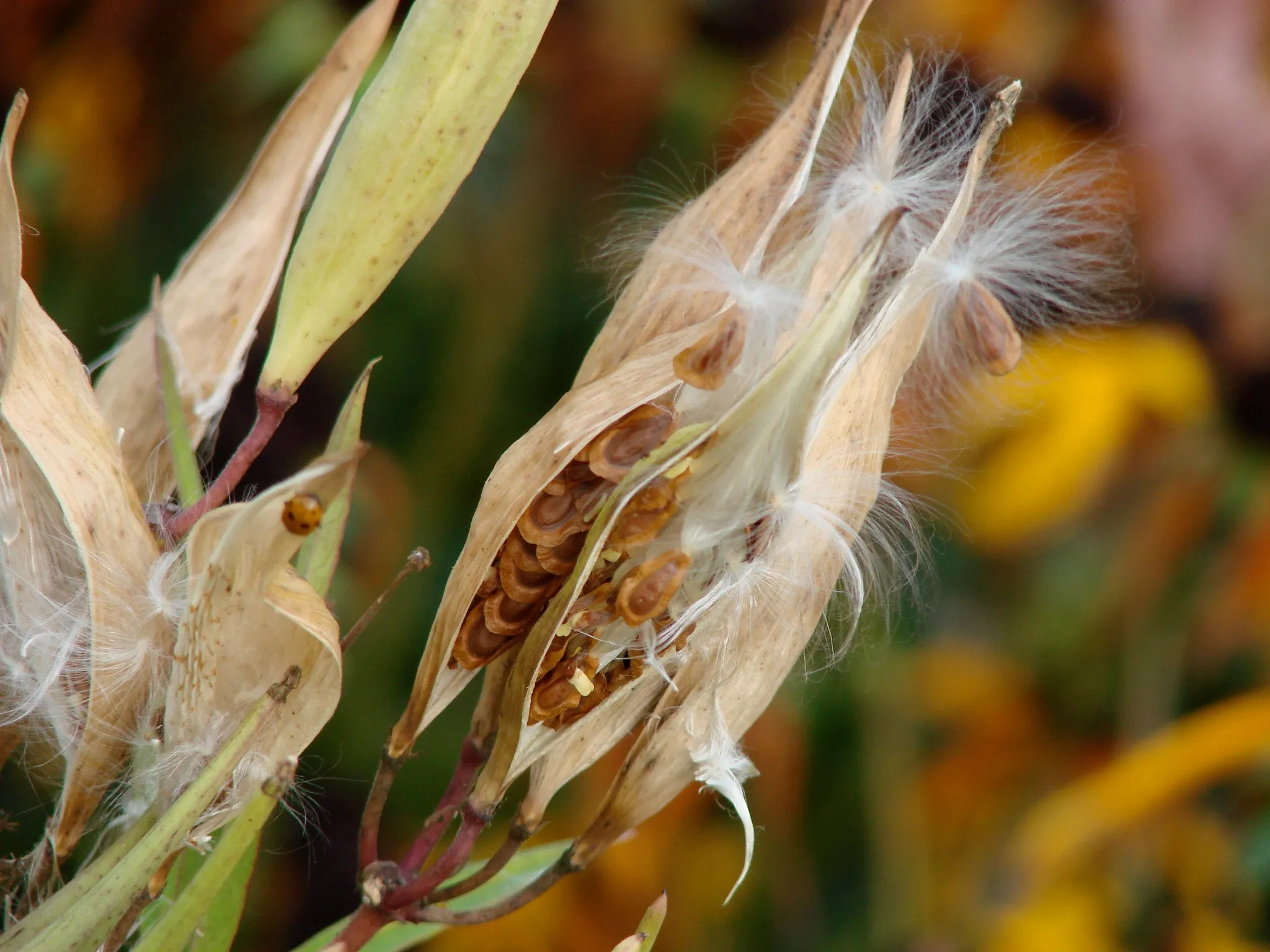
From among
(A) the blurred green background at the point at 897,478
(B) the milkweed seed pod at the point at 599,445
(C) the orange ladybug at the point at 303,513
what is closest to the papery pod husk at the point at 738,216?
(B) the milkweed seed pod at the point at 599,445

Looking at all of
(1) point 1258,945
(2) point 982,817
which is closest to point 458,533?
(2) point 982,817

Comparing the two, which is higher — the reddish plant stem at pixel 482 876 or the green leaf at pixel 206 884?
the green leaf at pixel 206 884

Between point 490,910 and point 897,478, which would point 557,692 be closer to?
point 490,910

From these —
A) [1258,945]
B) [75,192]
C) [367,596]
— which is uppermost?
[75,192]

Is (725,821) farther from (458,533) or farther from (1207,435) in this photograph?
(1207,435)

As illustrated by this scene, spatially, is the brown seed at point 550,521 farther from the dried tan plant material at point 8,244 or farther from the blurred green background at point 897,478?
the blurred green background at point 897,478

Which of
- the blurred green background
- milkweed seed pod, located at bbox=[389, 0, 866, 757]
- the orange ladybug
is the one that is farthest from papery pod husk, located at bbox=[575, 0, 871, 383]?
the blurred green background

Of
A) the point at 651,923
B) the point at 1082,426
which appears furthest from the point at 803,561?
the point at 1082,426
